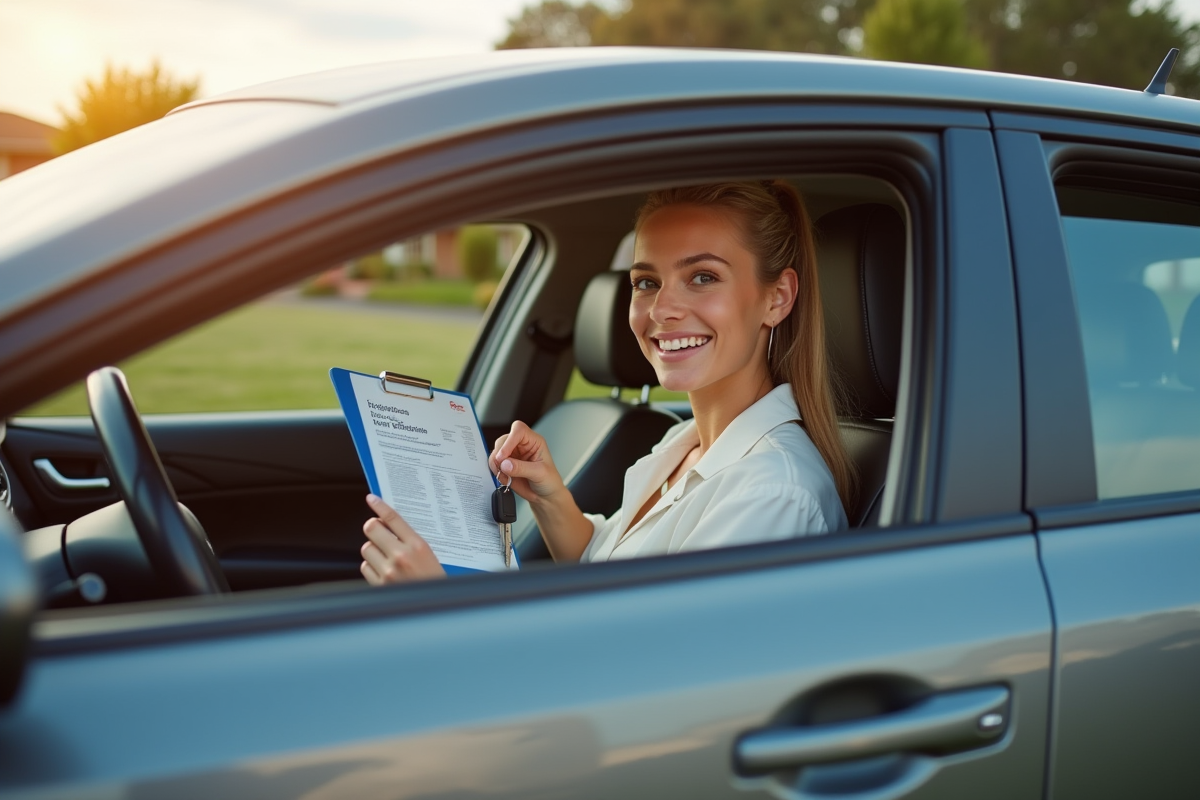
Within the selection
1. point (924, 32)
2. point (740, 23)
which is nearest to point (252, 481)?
point (924, 32)

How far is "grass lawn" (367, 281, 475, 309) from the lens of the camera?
24.7m

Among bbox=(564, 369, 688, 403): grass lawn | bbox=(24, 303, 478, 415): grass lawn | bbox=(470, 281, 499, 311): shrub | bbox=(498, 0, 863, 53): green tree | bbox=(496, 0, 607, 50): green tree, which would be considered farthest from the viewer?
bbox=(496, 0, 607, 50): green tree

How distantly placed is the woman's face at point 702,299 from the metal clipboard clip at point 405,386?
18.7 inches

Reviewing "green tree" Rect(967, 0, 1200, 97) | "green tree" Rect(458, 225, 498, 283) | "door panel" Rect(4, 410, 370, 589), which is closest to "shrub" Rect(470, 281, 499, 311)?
"green tree" Rect(458, 225, 498, 283)

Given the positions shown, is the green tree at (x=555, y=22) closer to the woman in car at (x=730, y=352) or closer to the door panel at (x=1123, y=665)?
the woman in car at (x=730, y=352)

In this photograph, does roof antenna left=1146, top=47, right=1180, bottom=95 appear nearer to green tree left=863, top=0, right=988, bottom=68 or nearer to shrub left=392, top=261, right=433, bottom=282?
green tree left=863, top=0, right=988, bottom=68

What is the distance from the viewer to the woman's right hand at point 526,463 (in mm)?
2027

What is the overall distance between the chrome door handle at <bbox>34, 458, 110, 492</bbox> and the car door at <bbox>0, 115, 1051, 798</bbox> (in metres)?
2.02

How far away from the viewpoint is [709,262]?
6.51ft

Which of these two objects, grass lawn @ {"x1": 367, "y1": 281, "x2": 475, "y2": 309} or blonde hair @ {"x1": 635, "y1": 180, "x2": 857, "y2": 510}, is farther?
grass lawn @ {"x1": 367, "y1": 281, "x2": 475, "y2": 309}

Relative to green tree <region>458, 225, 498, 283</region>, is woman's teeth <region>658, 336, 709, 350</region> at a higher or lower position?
higher

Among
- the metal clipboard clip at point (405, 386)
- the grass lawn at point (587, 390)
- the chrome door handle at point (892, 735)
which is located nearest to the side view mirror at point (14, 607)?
Answer: the chrome door handle at point (892, 735)

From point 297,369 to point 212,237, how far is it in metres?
10.5

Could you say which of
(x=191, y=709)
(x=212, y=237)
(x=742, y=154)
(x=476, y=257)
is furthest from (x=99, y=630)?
(x=476, y=257)
